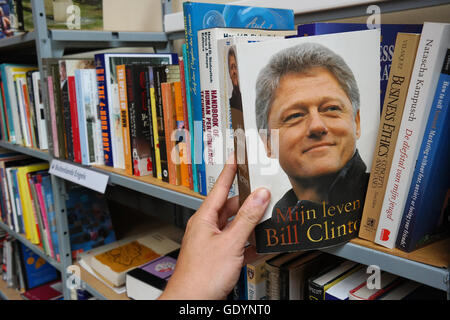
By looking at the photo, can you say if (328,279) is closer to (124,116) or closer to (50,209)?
(124,116)

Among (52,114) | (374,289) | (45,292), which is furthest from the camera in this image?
(45,292)

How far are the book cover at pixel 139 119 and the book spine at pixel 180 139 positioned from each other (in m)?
0.12

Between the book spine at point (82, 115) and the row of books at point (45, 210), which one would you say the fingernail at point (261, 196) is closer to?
the book spine at point (82, 115)

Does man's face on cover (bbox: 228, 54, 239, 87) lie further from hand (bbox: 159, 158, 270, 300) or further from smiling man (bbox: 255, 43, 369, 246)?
hand (bbox: 159, 158, 270, 300)

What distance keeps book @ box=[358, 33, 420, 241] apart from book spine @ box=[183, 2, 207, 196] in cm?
32

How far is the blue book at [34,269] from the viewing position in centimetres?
173

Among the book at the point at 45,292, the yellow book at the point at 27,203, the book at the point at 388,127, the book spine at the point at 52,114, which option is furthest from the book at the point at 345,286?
the book at the point at 45,292

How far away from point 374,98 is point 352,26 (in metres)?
0.12

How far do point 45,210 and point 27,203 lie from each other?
150mm

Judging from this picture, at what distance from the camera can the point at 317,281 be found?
25.6 inches

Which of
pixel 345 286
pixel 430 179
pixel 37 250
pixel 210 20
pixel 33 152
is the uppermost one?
pixel 210 20

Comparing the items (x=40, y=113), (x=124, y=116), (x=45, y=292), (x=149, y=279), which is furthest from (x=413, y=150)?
(x=45, y=292)

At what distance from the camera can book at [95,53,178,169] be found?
0.95 m
